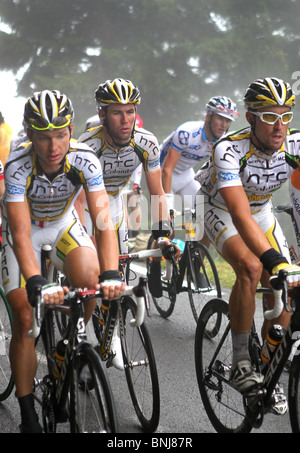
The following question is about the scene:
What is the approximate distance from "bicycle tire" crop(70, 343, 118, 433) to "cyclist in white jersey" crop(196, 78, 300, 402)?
99 centimetres

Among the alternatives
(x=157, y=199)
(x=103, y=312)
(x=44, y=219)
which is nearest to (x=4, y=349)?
(x=103, y=312)

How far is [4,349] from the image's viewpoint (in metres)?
4.99

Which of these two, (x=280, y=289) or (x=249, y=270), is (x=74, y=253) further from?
(x=280, y=289)

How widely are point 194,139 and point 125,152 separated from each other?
2.35 metres

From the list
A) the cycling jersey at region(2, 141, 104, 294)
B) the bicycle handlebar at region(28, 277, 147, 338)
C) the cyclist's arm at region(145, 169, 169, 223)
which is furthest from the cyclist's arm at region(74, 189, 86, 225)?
the bicycle handlebar at region(28, 277, 147, 338)

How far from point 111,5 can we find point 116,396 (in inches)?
794

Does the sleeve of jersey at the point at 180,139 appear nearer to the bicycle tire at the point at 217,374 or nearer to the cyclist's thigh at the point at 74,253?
the cyclist's thigh at the point at 74,253

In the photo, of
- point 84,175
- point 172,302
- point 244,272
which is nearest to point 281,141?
point 244,272

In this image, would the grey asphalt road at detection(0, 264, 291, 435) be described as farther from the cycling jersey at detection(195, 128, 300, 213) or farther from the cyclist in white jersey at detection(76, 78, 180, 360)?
the cycling jersey at detection(195, 128, 300, 213)

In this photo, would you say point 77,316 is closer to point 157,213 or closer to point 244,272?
point 244,272

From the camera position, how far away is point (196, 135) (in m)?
7.84

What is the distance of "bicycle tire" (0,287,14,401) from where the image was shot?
462 centimetres

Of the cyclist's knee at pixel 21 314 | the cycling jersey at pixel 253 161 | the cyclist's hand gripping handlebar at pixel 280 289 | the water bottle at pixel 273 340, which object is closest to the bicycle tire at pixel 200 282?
the cycling jersey at pixel 253 161

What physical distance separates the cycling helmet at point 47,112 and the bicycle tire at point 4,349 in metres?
1.53
